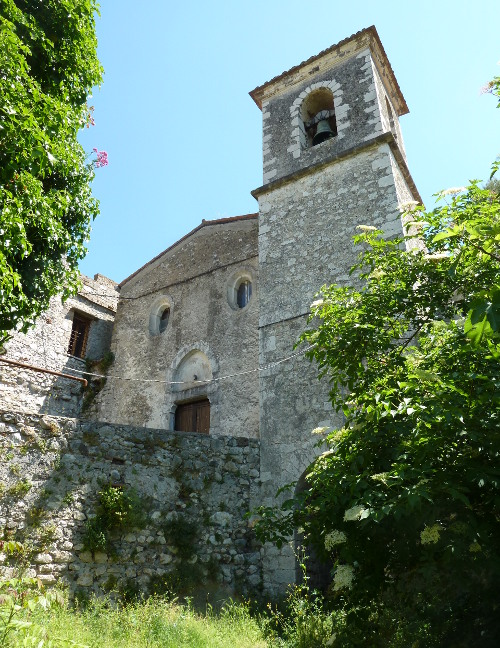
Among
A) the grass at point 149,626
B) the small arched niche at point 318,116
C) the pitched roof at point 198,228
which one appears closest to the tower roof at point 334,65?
the small arched niche at point 318,116

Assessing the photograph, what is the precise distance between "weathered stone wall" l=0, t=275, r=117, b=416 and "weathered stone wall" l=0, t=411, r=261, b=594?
222cm

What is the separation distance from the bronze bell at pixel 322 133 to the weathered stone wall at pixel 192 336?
216cm

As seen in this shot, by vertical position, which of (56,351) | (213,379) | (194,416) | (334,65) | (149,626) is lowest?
(149,626)

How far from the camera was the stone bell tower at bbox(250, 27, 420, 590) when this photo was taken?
309 inches

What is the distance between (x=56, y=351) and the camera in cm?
1195

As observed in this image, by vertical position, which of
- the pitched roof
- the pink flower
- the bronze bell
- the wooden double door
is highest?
the bronze bell

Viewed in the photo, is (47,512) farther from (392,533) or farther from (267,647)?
(392,533)

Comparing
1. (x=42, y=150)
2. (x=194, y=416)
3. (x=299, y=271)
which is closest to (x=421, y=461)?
(x=42, y=150)

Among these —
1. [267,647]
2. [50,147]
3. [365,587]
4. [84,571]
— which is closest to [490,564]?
[365,587]

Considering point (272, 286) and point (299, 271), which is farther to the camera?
point (272, 286)

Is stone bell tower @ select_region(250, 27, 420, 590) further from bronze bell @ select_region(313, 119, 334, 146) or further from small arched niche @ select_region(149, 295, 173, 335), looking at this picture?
small arched niche @ select_region(149, 295, 173, 335)

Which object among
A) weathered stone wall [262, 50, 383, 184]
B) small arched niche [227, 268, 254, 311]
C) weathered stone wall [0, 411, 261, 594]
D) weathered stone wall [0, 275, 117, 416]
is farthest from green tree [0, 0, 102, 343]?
small arched niche [227, 268, 254, 311]

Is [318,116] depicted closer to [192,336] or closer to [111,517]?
[192,336]

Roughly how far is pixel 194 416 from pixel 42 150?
6635 millimetres
